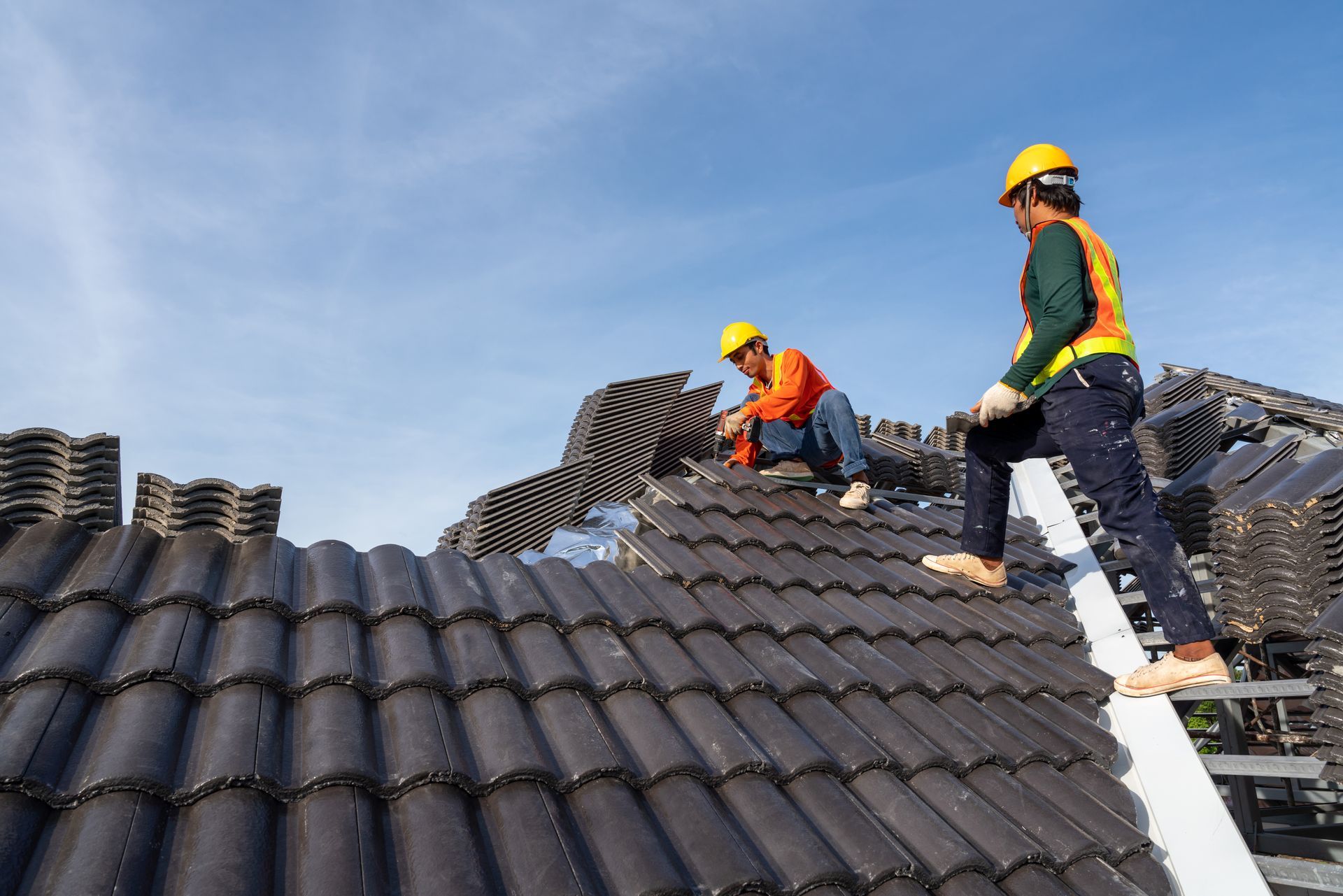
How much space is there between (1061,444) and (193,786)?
3.69m

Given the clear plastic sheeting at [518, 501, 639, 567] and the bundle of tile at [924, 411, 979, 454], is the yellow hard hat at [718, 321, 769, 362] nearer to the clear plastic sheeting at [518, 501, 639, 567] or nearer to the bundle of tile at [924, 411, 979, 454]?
the clear plastic sheeting at [518, 501, 639, 567]

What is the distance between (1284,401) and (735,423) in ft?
28.5

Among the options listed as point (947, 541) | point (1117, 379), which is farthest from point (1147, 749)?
point (947, 541)

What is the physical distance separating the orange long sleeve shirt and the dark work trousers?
104 inches

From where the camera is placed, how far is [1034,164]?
441 centimetres

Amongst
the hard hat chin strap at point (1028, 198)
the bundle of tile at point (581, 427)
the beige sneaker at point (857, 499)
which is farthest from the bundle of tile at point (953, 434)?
the hard hat chin strap at point (1028, 198)

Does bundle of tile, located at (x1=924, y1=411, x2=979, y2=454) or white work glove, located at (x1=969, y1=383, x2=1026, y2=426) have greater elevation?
bundle of tile, located at (x1=924, y1=411, x2=979, y2=454)

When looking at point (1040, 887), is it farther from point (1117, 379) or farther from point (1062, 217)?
point (1062, 217)

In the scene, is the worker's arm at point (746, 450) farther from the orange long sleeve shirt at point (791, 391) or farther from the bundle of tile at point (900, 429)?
the bundle of tile at point (900, 429)

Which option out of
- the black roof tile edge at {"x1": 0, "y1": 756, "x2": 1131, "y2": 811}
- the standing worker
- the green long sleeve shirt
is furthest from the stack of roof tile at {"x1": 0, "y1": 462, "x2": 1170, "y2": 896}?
the green long sleeve shirt

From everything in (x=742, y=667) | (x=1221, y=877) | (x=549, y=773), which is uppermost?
(x=742, y=667)

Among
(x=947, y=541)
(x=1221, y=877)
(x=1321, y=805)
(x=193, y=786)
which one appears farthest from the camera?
(x=1321, y=805)

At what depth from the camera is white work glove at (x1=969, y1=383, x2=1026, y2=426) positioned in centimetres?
439

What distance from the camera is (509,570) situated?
4039 mm
